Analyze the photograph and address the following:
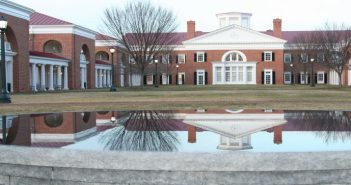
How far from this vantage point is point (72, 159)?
4.64m

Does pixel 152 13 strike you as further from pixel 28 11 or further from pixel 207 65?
pixel 207 65

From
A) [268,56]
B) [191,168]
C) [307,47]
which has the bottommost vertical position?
[191,168]

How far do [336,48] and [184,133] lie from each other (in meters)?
52.9

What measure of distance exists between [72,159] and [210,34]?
279 ft

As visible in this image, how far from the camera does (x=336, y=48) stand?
5631 centimetres

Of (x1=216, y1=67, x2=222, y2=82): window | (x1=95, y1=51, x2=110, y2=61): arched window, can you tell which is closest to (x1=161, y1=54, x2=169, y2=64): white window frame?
(x1=95, y1=51, x2=110, y2=61): arched window

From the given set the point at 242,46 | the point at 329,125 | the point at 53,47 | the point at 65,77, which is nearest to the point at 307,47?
the point at 242,46

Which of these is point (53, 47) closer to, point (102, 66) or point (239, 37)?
point (102, 66)

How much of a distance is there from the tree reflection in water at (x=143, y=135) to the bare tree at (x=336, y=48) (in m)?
47.3

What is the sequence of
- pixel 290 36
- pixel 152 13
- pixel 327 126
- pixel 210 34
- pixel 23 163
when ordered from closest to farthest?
pixel 23 163
pixel 327 126
pixel 152 13
pixel 210 34
pixel 290 36

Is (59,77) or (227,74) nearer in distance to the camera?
(59,77)

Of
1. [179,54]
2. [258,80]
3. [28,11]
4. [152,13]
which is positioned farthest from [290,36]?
[28,11]

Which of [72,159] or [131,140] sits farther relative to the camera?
[131,140]

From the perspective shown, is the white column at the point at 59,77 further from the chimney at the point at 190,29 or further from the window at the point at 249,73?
the window at the point at 249,73
